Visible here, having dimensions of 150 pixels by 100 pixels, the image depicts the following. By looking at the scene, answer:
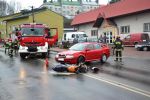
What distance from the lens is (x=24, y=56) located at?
91.8ft

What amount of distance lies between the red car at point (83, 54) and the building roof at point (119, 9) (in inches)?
685

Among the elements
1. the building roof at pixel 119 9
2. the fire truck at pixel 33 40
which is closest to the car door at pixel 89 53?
the fire truck at pixel 33 40

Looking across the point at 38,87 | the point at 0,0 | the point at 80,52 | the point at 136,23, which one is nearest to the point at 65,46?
the point at 136,23

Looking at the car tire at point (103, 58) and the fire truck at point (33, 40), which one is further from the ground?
the fire truck at point (33, 40)

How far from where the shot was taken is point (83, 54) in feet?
68.6

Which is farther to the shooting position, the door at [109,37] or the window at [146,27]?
the door at [109,37]

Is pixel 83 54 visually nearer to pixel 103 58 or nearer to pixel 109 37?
pixel 103 58

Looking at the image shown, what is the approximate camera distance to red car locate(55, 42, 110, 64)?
20031 mm

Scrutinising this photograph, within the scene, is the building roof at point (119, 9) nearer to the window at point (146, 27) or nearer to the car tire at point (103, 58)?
the window at point (146, 27)

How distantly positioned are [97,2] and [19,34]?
455 feet

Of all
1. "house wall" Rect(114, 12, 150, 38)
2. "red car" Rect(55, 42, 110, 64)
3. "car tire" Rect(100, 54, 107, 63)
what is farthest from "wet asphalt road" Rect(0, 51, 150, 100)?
"house wall" Rect(114, 12, 150, 38)

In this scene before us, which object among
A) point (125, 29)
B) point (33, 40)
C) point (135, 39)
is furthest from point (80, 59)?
Answer: point (125, 29)

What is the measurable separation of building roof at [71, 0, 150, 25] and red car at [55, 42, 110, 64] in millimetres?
17404

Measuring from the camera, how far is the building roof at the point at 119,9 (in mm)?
40656
